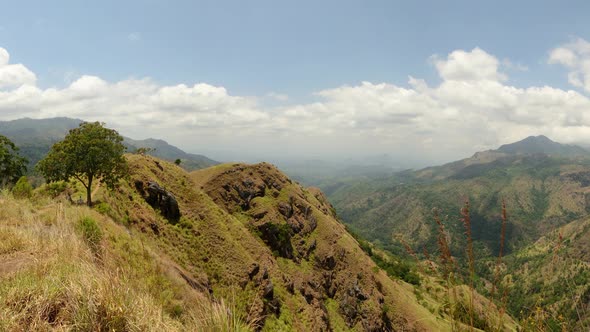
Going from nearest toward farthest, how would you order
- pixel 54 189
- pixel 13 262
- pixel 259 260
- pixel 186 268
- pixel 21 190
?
pixel 13 262, pixel 21 190, pixel 54 189, pixel 186 268, pixel 259 260

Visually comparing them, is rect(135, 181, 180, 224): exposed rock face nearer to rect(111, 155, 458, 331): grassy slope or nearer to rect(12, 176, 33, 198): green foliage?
rect(111, 155, 458, 331): grassy slope

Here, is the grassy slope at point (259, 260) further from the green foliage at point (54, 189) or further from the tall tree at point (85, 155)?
the tall tree at point (85, 155)

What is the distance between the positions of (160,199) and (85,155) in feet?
47.9

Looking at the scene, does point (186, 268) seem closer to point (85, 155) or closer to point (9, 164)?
point (85, 155)

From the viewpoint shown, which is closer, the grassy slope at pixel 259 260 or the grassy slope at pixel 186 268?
the grassy slope at pixel 186 268

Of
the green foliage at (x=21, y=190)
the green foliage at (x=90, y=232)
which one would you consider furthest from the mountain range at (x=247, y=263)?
the green foliage at (x=21, y=190)

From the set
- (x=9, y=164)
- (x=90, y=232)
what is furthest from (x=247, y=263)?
(x=9, y=164)

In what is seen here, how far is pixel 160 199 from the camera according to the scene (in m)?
39.6

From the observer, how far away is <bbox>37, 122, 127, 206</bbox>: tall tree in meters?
25.4

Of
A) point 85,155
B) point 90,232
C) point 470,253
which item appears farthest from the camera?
point 85,155

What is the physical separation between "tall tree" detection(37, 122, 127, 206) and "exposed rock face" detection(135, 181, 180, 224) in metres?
11.1

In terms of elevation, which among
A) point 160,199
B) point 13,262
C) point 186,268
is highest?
point 13,262

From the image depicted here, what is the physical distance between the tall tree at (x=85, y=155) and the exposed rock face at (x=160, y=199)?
11.1 meters

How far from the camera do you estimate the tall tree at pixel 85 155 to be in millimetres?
25406
